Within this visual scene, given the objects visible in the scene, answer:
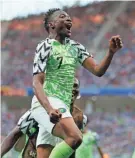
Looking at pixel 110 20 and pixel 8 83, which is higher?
pixel 110 20

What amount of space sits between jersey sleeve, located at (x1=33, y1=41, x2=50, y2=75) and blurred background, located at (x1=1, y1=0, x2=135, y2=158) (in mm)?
9383

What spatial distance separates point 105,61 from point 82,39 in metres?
24.2

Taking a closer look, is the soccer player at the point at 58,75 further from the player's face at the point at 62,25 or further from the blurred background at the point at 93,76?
the blurred background at the point at 93,76

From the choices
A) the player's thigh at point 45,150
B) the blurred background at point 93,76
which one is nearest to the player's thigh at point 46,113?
the player's thigh at point 45,150

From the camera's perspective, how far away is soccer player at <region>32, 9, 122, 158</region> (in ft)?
14.2

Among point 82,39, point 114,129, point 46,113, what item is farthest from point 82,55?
point 82,39

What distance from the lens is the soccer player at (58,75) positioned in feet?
14.2

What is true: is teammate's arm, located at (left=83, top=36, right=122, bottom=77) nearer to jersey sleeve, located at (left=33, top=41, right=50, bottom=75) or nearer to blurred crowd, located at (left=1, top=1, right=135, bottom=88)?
jersey sleeve, located at (left=33, top=41, right=50, bottom=75)

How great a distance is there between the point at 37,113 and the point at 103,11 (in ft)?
82.6

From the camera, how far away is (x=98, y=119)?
2166 centimetres

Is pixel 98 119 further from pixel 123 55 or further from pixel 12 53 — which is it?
pixel 12 53

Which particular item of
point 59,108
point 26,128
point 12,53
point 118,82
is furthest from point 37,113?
point 12,53

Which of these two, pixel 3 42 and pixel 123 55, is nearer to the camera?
pixel 123 55

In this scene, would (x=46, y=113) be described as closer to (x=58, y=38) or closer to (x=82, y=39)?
(x=58, y=38)
